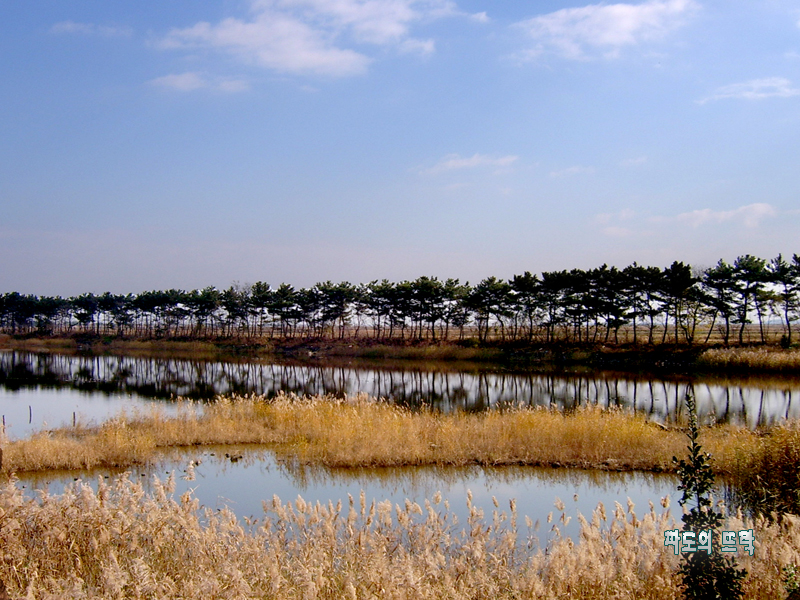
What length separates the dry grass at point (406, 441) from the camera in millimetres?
14086

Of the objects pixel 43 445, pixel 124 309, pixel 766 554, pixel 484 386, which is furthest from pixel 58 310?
pixel 766 554

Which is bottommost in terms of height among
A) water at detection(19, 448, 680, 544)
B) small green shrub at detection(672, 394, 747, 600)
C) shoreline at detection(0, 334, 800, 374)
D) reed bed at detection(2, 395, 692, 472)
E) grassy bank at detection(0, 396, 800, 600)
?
shoreline at detection(0, 334, 800, 374)

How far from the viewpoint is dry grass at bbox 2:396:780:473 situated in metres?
14.1

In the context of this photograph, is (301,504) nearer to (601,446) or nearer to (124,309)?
(601,446)

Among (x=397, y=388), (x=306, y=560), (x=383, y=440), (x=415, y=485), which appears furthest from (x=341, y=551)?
(x=397, y=388)

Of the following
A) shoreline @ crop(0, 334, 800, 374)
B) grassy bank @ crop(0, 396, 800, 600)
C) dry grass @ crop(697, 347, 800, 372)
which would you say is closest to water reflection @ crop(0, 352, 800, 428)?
dry grass @ crop(697, 347, 800, 372)

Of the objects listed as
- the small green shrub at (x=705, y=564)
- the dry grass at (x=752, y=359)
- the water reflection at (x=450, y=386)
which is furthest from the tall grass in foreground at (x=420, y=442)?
the dry grass at (x=752, y=359)

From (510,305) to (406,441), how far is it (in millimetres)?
47551

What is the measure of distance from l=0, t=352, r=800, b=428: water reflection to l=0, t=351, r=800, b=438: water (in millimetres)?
65

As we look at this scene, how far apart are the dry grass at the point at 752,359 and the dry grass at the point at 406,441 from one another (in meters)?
28.2

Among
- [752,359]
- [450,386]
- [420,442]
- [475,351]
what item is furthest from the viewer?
[475,351]

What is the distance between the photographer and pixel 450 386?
35.6 meters

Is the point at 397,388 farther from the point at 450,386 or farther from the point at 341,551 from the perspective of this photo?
the point at 341,551

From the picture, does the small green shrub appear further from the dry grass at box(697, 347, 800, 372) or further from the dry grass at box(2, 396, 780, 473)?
the dry grass at box(697, 347, 800, 372)
